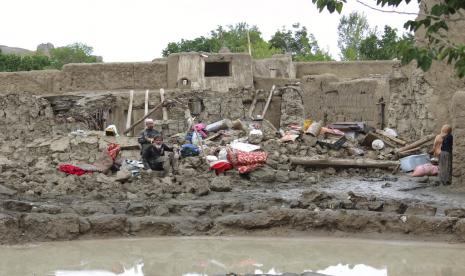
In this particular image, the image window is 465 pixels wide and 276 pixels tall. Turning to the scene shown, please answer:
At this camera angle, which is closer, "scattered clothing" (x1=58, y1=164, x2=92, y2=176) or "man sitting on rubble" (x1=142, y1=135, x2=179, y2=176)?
"man sitting on rubble" (x1=142, y1=135, x2=179, y2=176)

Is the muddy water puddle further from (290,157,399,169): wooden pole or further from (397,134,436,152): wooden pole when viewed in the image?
(397,134,436,152): wooden pole

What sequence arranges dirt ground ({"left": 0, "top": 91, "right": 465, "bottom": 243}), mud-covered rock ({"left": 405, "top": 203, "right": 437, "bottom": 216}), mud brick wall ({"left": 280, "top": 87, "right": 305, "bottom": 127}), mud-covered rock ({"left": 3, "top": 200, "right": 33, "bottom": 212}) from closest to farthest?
1. dirt ground ({"left": 0, "top": 91, "right": 465, "bottom": 243})
2. mud-covered rock ({"left": 405, "top": 203, "right": 437, "bottom": 216})
3. mud-covered rock ({"left": 3, "top": 200, "right": 33, "bottom": 212})
4. mud brick wall ({"left": 280, "top": 87, "right": 305, "bottom": 127})

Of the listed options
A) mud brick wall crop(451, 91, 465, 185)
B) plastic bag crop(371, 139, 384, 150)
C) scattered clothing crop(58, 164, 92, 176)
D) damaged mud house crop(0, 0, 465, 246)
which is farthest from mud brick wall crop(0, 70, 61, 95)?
mud brick wall crop(451, 91, 465, 185)

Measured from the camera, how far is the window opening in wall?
2358 cm

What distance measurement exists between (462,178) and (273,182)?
3287mm

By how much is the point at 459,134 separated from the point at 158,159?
5.26 meters

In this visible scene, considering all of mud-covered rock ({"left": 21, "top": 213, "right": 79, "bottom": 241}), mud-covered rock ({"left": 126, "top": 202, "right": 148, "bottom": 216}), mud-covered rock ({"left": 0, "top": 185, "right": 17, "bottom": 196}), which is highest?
mud-covered rock ({"left": 0, "top": 185, "right": 17, "bottom": 196})

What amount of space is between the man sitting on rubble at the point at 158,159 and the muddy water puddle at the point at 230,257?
3806 mm

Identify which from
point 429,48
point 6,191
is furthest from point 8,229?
point 429,48

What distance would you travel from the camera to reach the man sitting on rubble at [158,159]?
13680 millimetres

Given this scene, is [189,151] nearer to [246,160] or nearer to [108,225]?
[246,160]

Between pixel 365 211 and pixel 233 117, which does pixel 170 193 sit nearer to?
pixel 365 211

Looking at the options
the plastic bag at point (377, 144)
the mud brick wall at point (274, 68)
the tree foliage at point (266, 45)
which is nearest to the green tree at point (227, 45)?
the tree foliage at point (266, 45)

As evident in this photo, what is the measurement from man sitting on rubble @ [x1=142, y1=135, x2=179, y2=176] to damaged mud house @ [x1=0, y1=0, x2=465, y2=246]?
28 centimetres
